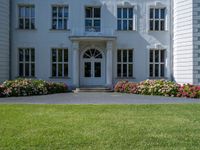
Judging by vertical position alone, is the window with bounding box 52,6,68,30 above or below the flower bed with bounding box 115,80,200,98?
above

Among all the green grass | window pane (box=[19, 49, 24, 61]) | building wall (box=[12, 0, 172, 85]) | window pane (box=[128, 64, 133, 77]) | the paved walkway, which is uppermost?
building wall (box=[12, 0, 172, 85])

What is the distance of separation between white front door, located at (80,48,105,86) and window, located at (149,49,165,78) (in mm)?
3717

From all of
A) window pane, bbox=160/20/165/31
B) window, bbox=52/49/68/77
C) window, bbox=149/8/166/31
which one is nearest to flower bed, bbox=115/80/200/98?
window, bbox=52/49/68/77

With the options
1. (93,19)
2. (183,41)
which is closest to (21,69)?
(93,19)

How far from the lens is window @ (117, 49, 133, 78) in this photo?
1002 inches

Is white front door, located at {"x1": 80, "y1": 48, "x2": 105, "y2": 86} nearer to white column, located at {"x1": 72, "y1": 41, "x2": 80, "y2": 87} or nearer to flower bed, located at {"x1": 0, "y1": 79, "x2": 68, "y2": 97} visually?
white column, located at {"x1": 72, "y1": 41, "x2": 80, "y2": 87}

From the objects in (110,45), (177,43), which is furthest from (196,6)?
(110,45)

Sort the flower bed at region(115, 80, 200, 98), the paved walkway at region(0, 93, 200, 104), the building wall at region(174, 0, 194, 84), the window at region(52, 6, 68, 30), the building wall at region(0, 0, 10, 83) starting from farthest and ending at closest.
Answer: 1. the window at region(52, 6, 68, 30)
2. the building wall at region(0, 0, 10, 83)
3. the building wall at region(174, 0, 194, 84)
4. the flower bed at region(115, 80, 200, 98)
5. the paved walkway at region(0, 93, 200, 104)

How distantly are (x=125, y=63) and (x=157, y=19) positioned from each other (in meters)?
4.23

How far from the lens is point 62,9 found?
25.5m

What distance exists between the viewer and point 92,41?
24.9 metres

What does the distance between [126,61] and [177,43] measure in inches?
165

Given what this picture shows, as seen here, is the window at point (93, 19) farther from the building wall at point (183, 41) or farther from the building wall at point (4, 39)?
the building wall at point (4, 39)

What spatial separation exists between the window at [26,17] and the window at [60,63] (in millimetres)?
2816
